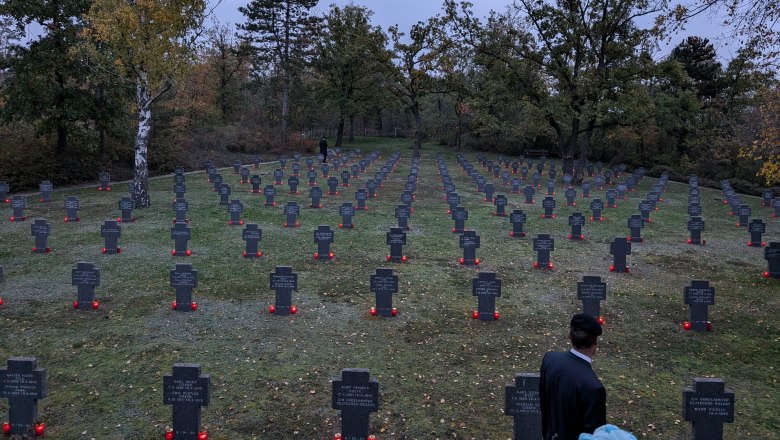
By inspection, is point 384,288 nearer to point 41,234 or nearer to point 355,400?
point 355,400

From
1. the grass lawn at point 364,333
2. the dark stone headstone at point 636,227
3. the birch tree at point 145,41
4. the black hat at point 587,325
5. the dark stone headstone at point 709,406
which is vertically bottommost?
the grass lawn at point 364,333

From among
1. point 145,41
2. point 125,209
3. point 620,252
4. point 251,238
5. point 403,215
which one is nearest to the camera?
point 620,252

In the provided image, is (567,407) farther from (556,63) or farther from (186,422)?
(556,63)

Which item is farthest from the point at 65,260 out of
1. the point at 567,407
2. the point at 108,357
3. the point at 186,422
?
the point at 567,407

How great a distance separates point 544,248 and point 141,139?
45.6 feet

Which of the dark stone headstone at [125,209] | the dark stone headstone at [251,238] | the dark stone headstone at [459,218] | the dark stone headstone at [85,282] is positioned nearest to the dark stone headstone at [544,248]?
the dark stone headstone at [459,218]

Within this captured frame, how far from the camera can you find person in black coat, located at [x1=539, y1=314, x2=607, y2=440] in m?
3.60

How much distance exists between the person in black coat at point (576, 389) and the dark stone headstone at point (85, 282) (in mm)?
7808

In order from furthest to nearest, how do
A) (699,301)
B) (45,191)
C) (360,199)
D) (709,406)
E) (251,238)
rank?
(45,191) → (360,199) → (251,238) → (699,301) → (709,406)

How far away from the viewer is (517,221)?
51.7ft

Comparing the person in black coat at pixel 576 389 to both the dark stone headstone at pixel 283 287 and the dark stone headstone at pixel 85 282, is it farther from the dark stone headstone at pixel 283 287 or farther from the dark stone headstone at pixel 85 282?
the dark stone headstone at pixel 85 282

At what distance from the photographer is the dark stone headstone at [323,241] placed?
12.6 m

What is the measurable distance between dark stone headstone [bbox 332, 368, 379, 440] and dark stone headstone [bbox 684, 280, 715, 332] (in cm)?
591

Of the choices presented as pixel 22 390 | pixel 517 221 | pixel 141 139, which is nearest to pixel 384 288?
pixel 22 390
